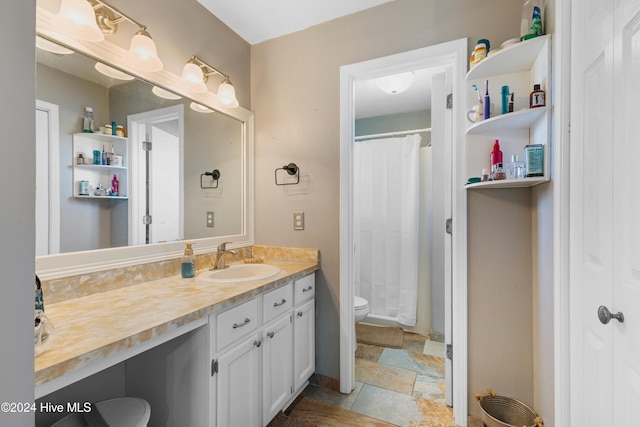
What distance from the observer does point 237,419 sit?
1.26 metres

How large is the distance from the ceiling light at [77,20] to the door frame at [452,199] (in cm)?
130

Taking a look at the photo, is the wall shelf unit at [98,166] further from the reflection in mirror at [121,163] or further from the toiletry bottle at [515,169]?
the toiletry bottle at [515,169]

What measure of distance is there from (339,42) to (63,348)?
208cm

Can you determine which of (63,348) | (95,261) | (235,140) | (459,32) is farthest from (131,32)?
(459,32)

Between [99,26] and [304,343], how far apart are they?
199 centimetres

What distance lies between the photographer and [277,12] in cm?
185

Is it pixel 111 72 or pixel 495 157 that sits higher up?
pixel 111 72

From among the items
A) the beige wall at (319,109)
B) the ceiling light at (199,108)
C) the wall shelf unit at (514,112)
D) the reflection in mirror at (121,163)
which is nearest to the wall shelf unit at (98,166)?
the reflection in mirror at (121,163)

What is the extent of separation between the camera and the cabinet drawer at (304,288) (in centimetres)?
175

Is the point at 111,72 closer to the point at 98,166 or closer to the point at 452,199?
the point at 98,166

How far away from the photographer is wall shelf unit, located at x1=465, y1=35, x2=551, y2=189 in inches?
47.0
